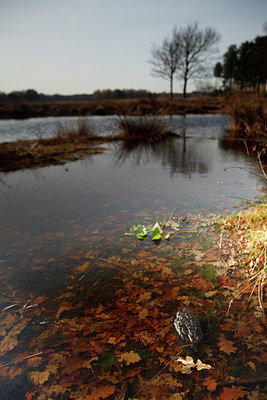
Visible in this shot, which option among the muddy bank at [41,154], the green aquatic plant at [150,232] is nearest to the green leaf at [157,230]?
the green aquatic plant at [150,232]

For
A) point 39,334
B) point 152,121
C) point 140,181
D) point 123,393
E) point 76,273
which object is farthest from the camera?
point 152,121

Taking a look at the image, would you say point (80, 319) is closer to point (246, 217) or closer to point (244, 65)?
point (246, 217)

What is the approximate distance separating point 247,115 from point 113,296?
11.2 metres

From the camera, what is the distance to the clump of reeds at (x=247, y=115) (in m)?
10.8

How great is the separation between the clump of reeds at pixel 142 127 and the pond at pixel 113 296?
8.48m

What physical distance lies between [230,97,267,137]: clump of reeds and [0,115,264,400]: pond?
19.5 feet

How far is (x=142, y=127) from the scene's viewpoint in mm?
14055

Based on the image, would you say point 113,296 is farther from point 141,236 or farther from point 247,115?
point 247,115

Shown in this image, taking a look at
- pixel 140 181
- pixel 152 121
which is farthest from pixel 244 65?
pixel 140 181

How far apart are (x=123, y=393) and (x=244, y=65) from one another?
59947 millimetres

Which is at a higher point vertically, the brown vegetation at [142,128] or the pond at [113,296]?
the brown vegetation at [142,128]

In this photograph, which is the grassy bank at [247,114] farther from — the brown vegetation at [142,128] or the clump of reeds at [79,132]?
the clump of reeds at [79,132]

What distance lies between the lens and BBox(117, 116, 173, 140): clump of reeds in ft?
45.9

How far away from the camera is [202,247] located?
12.2ft
